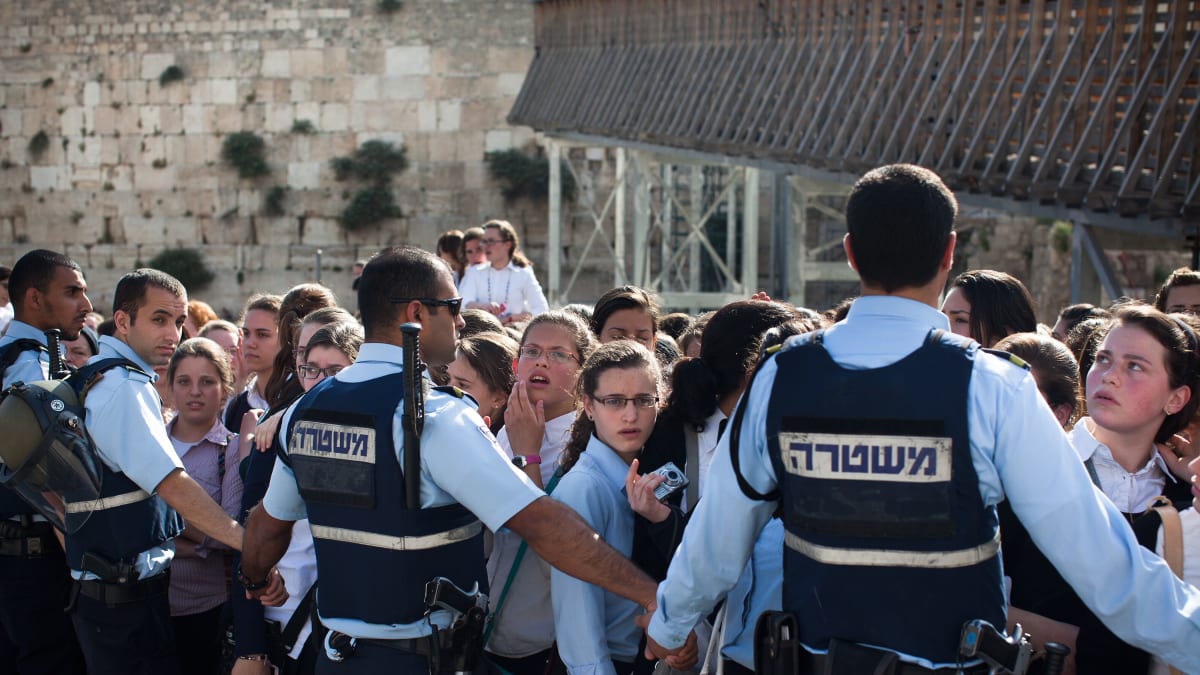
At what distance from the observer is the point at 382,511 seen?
300 cm

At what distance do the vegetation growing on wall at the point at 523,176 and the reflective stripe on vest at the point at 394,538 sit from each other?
648 inches

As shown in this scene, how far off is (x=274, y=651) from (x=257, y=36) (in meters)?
18.4

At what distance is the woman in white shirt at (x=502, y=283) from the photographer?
371 inches

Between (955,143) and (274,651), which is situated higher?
(955,143)

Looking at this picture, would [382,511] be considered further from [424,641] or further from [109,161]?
[109,161]

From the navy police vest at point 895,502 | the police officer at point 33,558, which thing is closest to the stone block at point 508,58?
the police officer at point 33,558

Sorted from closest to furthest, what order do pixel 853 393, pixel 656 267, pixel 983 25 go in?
pixel 853 393
pixel 983 25
pixel 656 267

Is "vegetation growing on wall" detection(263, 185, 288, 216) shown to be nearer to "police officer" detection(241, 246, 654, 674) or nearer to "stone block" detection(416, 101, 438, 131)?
"stone block" detection(416, 101, 438, 131)

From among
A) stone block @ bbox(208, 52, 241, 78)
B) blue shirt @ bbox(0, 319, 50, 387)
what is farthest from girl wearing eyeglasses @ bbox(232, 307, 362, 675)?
stone block @ bbox(208, 52, 241, 78)

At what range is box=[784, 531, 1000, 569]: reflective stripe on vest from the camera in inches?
95.5

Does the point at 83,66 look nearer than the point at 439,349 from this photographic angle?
No

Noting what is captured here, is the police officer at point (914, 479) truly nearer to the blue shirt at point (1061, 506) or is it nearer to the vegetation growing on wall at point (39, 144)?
the blue shirt at point (1061, 506)

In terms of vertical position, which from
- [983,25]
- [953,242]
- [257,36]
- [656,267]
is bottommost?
[656,267]

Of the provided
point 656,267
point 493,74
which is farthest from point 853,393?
point 493,74
